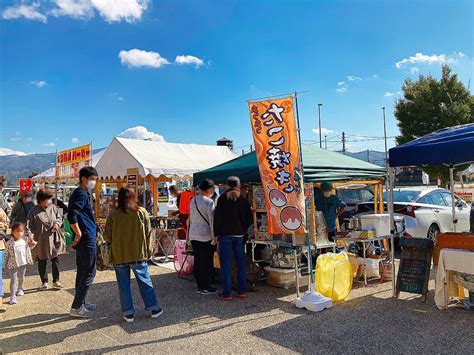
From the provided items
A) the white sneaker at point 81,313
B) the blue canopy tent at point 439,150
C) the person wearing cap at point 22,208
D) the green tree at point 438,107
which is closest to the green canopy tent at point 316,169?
the blue canopy tent at point 439,150

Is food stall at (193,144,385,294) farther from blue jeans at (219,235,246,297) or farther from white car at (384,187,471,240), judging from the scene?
white car at (384,187,471,240)

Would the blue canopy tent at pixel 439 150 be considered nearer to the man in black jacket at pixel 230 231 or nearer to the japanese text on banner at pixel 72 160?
the man in black jacket at pixel 230 231

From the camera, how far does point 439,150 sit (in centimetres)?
498

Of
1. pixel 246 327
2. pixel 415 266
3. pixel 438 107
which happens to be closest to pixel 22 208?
pixel 246 327

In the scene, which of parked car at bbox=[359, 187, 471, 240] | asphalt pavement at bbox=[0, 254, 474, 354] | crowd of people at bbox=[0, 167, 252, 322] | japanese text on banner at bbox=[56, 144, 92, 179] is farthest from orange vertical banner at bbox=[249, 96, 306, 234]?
japanese text on banner at bbox=[56, 144, 92, 179]

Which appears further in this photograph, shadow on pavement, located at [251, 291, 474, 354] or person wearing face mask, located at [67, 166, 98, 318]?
person wearing face mask, located at [67, 166, 98, 318]

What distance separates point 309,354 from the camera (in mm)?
3635

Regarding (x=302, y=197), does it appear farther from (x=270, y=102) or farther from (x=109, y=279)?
(x=109, y=279)

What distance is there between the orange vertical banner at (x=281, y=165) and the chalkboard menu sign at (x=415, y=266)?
1.46 metres

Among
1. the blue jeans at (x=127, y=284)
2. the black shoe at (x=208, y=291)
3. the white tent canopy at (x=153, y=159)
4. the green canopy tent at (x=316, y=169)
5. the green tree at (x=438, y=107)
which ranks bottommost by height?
the black shoe at (x=208, y=291)

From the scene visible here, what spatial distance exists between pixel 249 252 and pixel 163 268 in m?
2.22

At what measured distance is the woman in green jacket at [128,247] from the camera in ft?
15.2

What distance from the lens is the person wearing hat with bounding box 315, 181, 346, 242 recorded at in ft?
21.1

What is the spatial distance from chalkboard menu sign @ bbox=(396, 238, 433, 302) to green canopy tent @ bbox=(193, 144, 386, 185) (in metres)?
1.49
